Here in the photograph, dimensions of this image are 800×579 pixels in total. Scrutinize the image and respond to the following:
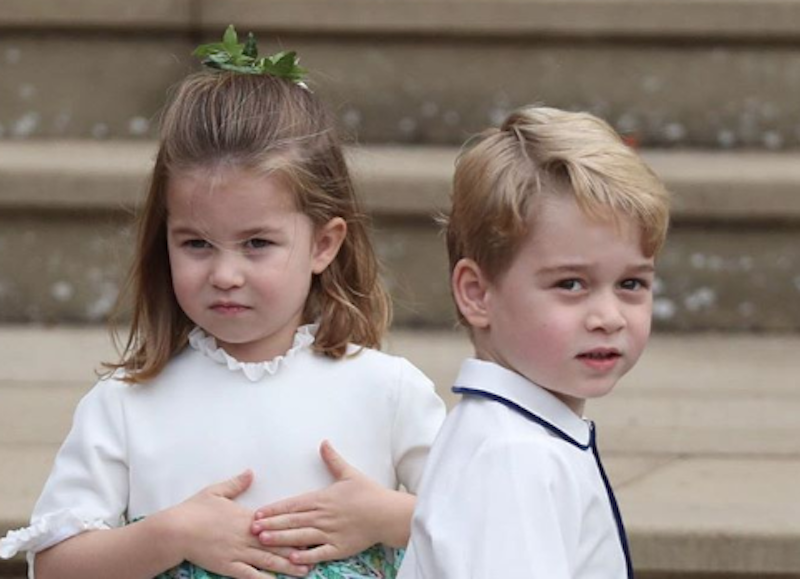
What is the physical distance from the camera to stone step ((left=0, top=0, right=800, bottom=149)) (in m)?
4.25

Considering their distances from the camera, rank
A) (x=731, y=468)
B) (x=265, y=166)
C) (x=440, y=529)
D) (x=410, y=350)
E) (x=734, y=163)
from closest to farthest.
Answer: (x=440, y=529) → (x=265, y=166) → (x=731, y=468) → (x=410, y=350) → (x=734, y=163)

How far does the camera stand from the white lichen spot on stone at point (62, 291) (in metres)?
4.02

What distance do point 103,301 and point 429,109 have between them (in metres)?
0.88

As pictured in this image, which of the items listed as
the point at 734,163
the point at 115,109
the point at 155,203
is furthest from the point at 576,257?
the point at 115,109

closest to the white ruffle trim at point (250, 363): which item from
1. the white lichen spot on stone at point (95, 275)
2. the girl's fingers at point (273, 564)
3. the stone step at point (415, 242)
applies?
the girl's fingers at point (273, 564)

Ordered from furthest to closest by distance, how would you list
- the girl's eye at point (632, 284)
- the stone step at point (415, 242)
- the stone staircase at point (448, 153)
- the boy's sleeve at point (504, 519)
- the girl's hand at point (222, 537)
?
the stone step at point (415, 242)
the stone staircase at point (448, 153)
the girl's hand at point (222, 537)
the girl's eye at point (632, 284)
the boy's sleeve at point (504, 519)

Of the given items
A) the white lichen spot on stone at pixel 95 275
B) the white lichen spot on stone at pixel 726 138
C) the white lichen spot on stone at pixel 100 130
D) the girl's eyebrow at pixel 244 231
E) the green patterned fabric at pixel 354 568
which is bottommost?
the white lichen spot on stone at pixel 95 275

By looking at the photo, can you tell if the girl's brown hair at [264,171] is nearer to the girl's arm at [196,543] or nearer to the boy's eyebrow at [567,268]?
the girl's arm at [196,543]

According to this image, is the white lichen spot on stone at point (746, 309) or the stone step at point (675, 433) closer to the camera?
the stone step at point (675, 433)

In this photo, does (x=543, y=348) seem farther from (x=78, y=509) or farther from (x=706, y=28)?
(x=706, y=28)

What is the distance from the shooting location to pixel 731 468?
3.17m

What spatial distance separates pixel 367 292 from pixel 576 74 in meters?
1.89

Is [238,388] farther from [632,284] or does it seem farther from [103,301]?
[103,301]

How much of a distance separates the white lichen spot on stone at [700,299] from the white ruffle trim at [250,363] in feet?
5.72
